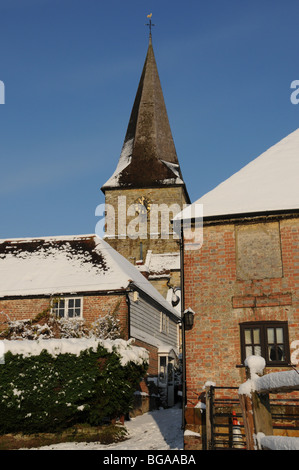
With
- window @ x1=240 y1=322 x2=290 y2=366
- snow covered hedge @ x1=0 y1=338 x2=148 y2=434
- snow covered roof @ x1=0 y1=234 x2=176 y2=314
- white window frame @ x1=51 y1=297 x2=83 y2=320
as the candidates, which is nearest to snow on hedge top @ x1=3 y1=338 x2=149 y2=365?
snow covered hedge @ x1=0 y1=338 x2=148 y2=434

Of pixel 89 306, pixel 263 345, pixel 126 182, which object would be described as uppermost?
pixel 126 182

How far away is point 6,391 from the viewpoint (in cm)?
1416

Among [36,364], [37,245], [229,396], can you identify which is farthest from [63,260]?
[229,396]

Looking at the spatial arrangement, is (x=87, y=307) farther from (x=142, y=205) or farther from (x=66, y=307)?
(x=142, y=205)

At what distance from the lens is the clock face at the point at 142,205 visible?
A: 158ft

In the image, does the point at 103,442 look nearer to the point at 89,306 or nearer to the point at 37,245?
the point at 89,306

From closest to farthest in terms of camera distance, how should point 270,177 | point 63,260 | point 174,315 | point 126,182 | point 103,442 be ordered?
point 103,442 < point 270,177 < point 63,260 < point 174,315 < point 126,182

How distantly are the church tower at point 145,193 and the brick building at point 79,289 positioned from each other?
70.4ft

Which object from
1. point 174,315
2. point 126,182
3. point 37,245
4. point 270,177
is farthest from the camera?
point 126,182

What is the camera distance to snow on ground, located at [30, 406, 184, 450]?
13531 mm

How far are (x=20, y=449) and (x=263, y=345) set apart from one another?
24.1ft

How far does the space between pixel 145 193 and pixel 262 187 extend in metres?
33.8

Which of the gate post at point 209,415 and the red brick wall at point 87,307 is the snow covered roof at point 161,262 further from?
the gate post at point 209,415

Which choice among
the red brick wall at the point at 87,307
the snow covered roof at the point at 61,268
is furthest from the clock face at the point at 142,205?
the red brick wall at the point at 87,307
